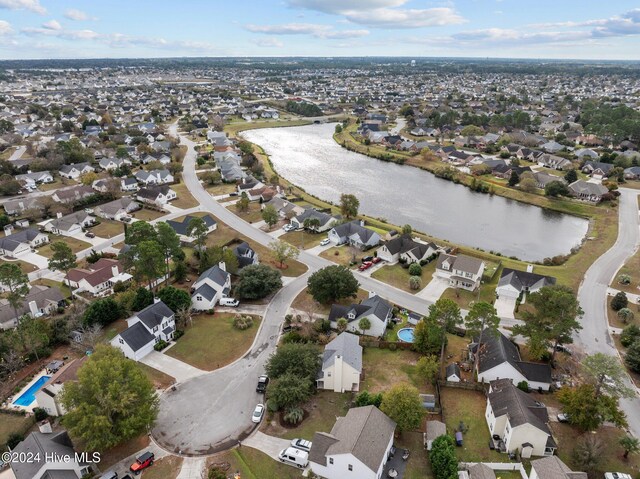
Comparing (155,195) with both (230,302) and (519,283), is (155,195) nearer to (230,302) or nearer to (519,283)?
(230,302)

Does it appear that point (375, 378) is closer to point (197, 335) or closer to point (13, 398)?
point (197, 335)

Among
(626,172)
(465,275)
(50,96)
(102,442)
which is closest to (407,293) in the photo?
(465,275)

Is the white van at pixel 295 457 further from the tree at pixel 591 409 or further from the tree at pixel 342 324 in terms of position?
the tree at pixel 591 409

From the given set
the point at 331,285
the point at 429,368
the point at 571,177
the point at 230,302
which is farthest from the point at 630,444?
the point at 571,177

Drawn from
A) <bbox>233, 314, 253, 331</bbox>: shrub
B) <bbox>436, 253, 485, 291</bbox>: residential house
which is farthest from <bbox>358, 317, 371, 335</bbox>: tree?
<bbox>436, 253, 485, 291</bbox>: residential house

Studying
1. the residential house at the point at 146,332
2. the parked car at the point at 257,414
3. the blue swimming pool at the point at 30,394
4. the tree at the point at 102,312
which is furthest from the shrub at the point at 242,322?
the blue swimming pool at the point at 30,394
